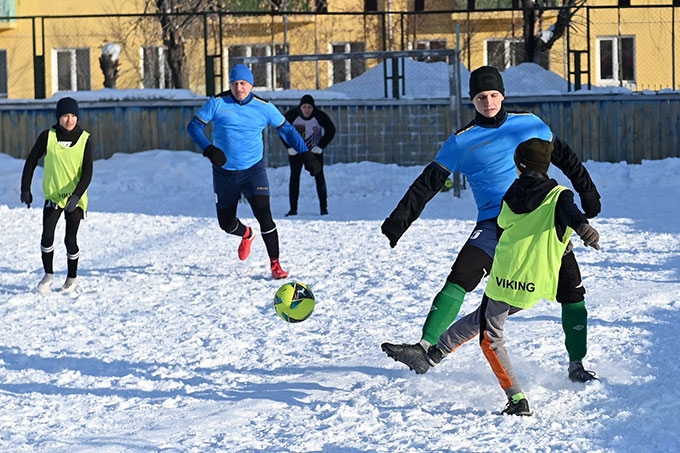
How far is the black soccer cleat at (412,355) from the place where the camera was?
612 cm

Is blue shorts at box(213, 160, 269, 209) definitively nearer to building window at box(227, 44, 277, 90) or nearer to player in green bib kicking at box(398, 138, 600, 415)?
player in green bib kicking at box(398, 138, 600, 415)

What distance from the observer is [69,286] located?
32.8 ft

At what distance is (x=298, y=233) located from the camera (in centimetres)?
1380

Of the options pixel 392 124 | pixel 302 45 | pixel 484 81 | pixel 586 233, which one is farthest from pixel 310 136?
pixel 302 45

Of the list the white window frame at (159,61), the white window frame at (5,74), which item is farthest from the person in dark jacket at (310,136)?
the white window frame at (5,74)

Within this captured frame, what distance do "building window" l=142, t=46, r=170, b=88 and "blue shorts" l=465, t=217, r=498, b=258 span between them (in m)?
23.8

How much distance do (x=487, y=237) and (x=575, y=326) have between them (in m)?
0.63

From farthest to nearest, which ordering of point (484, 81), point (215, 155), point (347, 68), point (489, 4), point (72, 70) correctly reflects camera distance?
1. point (489, 4)
2. point (72, 70)
3. point (347, 68)
4. point (215, 155)
5. point (484, 81)

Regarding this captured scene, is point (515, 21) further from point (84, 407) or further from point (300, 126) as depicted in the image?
point (84, 407)

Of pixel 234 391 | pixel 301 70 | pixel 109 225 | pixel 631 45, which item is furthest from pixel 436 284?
pixel 631 45

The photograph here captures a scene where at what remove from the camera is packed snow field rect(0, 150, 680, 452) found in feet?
18.2

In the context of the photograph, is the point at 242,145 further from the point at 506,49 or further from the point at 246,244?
the point at 506,49

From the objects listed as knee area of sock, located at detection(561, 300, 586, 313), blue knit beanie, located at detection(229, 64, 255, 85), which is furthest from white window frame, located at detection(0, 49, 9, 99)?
knee area of sock, located at detection(561, 300, 586, 313)

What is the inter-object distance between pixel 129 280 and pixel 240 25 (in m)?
16.4
